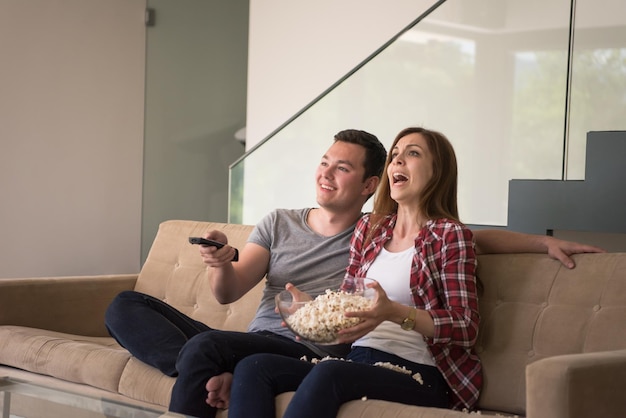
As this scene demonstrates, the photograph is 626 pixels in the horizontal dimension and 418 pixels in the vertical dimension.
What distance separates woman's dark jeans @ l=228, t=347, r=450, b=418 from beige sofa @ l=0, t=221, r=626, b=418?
0.05m

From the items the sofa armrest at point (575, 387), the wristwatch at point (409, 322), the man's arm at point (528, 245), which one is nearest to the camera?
the sofa armrest at point (575, 387)

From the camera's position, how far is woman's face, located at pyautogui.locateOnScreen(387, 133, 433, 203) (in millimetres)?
2568

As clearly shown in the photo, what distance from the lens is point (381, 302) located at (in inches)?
84.6

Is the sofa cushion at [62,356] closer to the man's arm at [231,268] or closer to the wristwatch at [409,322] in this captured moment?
the man's arm at [231,268]

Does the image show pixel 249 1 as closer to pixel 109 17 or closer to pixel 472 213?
pixel 109 17

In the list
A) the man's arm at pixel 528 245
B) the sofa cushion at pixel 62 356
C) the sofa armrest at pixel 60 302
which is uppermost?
the man's arm at pixel 528 245

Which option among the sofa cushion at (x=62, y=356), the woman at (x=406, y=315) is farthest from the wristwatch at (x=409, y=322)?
the sofa cushion at (x=62, y=356)

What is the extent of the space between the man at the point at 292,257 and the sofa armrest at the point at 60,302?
65 centimetres

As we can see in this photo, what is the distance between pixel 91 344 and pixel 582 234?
6.15ft

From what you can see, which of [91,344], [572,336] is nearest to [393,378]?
[572,336]

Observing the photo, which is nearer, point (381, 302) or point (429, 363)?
point (381, 302)

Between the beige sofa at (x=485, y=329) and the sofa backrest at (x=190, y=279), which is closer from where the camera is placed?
the beige sofa at (x=485, y=329)

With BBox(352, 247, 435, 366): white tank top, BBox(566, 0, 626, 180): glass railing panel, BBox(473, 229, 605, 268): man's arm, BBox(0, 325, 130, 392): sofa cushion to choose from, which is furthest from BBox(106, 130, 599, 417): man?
BBox(566, 0, 626, 180): glass railing panel

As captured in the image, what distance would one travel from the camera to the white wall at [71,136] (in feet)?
20.9
